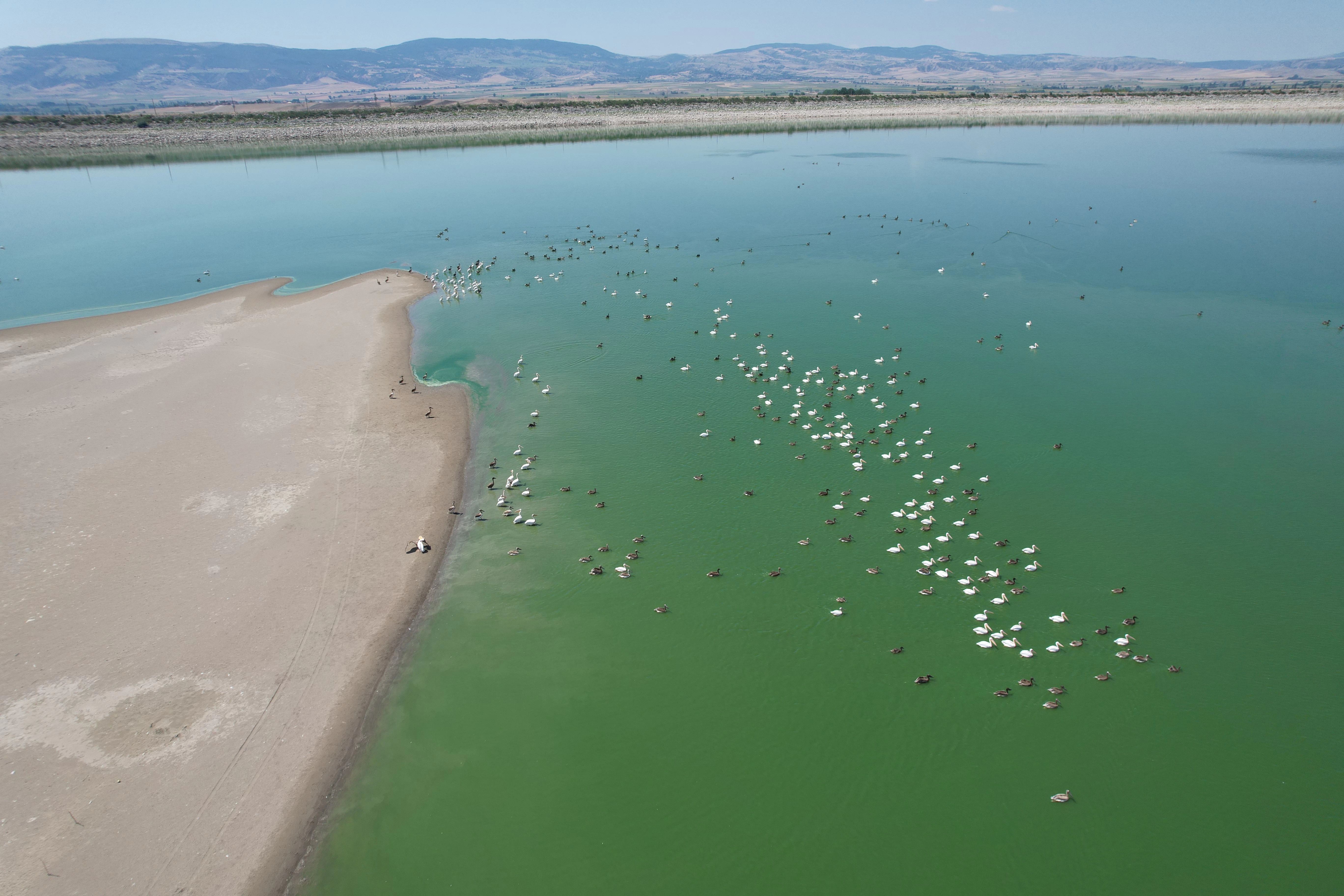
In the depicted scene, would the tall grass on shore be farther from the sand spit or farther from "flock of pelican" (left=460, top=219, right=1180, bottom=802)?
"flock of pelican" (left=460, top=219, right=1180, bottom=802)

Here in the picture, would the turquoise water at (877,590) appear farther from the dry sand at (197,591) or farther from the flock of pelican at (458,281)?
the dry sand at (197,591)

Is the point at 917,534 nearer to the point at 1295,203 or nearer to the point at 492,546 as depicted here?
the point at 492,546

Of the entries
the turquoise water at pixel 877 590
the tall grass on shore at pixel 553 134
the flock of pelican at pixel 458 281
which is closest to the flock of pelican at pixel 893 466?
the turquoise water at pixel 877 590

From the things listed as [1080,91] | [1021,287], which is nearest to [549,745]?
[1021,287]

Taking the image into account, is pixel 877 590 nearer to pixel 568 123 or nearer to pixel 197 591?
pixel 197 591

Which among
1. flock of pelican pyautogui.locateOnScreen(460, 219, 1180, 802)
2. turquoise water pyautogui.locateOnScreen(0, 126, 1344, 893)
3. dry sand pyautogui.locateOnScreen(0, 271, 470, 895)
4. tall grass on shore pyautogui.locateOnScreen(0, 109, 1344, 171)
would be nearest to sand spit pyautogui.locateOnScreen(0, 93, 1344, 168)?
tall grass on shore pyautogui.locateOnScreen(0, 109, 1344, 171)

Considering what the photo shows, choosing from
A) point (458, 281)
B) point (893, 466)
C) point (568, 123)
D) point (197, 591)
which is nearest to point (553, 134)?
point (568, 123)
